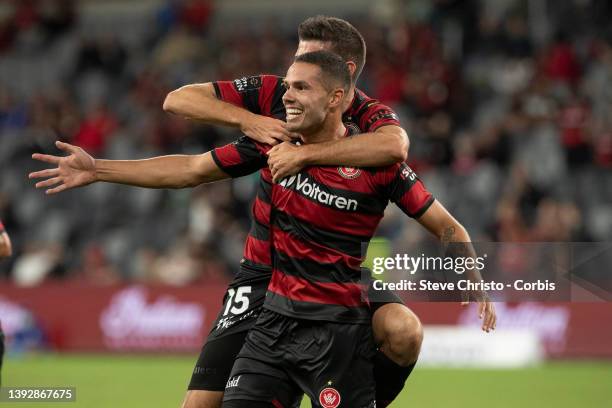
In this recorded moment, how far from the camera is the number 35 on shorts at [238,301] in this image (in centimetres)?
670

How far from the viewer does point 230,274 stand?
54.3ft

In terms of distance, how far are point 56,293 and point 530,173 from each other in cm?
698

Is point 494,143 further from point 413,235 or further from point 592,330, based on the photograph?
point 592,330

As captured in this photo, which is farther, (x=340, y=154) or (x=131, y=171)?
(x=131, y=171)

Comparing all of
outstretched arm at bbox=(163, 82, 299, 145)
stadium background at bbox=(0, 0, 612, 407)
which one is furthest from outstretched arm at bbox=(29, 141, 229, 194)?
stadium background at bbox=(0, 0, 612, 407)

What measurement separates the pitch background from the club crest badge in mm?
4639

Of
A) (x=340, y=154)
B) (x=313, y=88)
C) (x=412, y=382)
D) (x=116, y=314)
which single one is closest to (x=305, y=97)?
(x=313, y=88)

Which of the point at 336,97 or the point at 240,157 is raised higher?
the point at 336,97

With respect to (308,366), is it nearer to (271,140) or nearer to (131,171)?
(271,140)

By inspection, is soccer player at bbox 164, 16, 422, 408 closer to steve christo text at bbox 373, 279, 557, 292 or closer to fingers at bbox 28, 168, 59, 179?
steve christo text at bbox 373, 279, 557, 292

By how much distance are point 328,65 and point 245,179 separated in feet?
36.6

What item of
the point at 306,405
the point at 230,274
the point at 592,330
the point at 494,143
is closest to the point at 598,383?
the point at 592,330

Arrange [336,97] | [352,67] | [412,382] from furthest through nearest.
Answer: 1. [412,382]
2. [352,67]
3. [336,97]

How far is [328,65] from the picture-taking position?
5.98m
